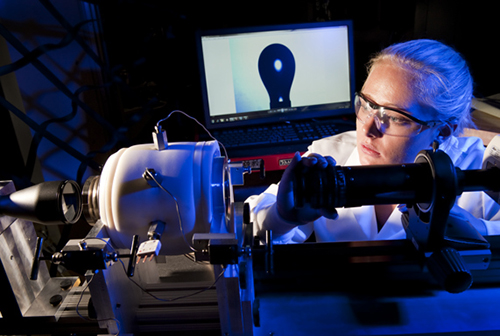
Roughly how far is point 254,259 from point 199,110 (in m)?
1.41

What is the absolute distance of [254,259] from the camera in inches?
22.9

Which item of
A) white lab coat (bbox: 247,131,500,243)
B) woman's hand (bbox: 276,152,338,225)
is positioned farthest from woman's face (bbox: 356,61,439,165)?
woman's hand (bbox: 276,152,338,225)

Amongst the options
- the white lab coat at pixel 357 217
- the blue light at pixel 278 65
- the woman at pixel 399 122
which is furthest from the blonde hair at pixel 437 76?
the blue light at pixel 278 65

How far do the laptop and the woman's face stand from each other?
1.85 feet

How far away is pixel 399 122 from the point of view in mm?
937

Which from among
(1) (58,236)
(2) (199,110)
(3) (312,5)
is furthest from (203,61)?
(1) (58,236)

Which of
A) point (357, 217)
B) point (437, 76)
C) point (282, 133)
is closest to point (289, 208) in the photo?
point (357, 217)

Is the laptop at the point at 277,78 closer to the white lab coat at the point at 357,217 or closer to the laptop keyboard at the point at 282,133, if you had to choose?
the laptop keyboard at the point at 282,133

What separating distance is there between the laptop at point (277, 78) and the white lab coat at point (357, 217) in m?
0.49

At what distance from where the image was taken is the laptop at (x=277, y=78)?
1600 mm

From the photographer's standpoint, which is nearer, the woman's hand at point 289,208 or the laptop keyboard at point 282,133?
the woman's hand at point 289,208

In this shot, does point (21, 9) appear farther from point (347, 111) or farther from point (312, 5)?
point (347, 111)

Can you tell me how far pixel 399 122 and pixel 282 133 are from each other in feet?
2.14

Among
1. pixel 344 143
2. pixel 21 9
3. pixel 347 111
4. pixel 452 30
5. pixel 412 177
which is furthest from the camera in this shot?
pixel 347 111
